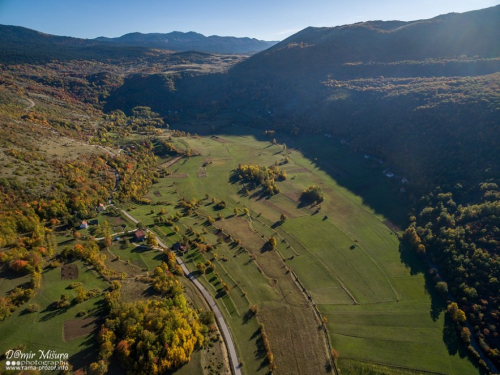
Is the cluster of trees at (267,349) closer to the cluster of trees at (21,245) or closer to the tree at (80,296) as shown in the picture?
the tree at (80,296)

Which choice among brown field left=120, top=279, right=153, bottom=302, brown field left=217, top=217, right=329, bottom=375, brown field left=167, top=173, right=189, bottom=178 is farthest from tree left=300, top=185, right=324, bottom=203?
brown field left=120, top=279, right=153, bottom=302

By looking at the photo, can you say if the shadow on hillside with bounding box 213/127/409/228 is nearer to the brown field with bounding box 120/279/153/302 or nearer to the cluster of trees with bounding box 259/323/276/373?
the cluster of trees with bounding box 259/323/276/373

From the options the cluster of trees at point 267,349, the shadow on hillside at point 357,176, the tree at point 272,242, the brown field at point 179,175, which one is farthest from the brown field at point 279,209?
the cluster of trees at point 267,349

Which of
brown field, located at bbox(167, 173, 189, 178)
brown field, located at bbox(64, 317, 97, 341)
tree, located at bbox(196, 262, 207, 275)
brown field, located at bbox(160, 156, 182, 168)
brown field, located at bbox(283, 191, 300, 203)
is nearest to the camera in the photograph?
brown field, located at bbox(64, 317, 97, 341)

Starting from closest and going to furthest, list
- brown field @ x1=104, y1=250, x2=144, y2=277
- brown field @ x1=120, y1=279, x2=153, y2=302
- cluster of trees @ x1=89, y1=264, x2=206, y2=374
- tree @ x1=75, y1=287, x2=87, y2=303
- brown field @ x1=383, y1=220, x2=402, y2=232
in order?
cluster of trees @ x1=89, y1=264, x2=206, y2=374, tree @ x1=75, y1=287, x2=87, y2=303, brown field @ x1=120, y1=279, x2=153, y2=302, brown field @ x1=104, y1=250, x2=144, y2=277, brown field @ x1=383, y1=220, x2=402, y2=232

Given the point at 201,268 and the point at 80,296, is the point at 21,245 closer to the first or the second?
the point at 80,296

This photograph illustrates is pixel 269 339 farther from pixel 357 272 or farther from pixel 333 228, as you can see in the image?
pixel 333 228

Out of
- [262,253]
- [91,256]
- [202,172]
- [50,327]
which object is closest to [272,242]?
[262,253]

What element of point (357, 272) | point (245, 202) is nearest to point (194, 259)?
point (245, 202)
